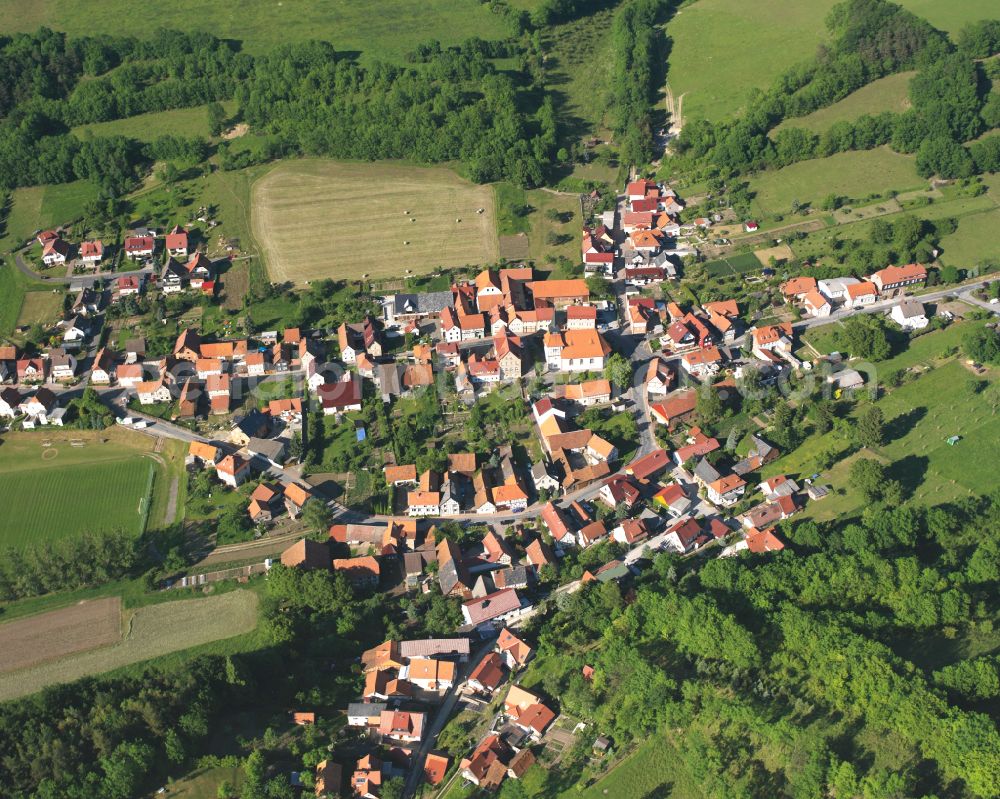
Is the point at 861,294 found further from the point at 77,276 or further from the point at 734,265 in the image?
the point at 77,276

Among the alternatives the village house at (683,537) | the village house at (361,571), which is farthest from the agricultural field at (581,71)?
the village house at (361,571)

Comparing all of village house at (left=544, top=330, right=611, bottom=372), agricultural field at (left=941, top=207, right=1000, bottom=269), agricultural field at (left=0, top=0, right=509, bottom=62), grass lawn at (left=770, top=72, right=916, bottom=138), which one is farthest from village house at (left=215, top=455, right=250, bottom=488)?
agricultural field at (left=0, top=0, right=509, bottom=62)

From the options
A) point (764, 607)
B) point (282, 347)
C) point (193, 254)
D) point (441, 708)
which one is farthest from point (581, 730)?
point (193, 254)

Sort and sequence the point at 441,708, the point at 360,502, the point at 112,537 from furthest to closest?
the point at 360,502 < the point at 112,537 < the point at 441,708

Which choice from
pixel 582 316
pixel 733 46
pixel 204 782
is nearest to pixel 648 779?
pixel 204 782

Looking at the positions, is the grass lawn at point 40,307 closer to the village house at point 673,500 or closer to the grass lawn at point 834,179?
the village house at point 673,500

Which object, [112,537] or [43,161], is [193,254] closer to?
[43,161]
